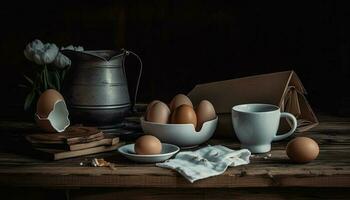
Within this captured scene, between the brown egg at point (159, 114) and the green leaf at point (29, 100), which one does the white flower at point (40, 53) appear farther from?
the brown egg at point (159, 114)

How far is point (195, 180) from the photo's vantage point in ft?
3.77

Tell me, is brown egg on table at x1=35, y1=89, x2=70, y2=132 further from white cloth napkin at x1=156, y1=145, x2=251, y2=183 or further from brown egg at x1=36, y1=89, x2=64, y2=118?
white cloth napkin at x1=156, y1=145, x2=251, y2=183

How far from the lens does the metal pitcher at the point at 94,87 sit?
145 cm

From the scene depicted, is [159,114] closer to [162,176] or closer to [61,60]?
[162,176]

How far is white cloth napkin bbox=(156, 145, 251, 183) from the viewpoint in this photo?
116cm

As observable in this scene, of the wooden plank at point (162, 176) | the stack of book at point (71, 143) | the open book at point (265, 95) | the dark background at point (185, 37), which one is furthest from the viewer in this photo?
the dark background at point (185, 37)

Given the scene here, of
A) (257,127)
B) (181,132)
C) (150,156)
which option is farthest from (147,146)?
(257,127)

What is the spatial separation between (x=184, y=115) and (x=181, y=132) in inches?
1.5

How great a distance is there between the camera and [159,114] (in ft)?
4.43

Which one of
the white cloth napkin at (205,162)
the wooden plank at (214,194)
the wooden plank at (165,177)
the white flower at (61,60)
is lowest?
the wooden plank at (214,194)

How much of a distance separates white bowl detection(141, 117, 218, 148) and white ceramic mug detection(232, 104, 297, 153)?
63 mm

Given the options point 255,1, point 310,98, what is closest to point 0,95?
point 255,1

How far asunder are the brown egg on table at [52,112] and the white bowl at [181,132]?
0.64 feet

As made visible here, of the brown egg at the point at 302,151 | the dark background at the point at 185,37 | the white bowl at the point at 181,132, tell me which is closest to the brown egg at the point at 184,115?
the white bowl at the point at 181,132
